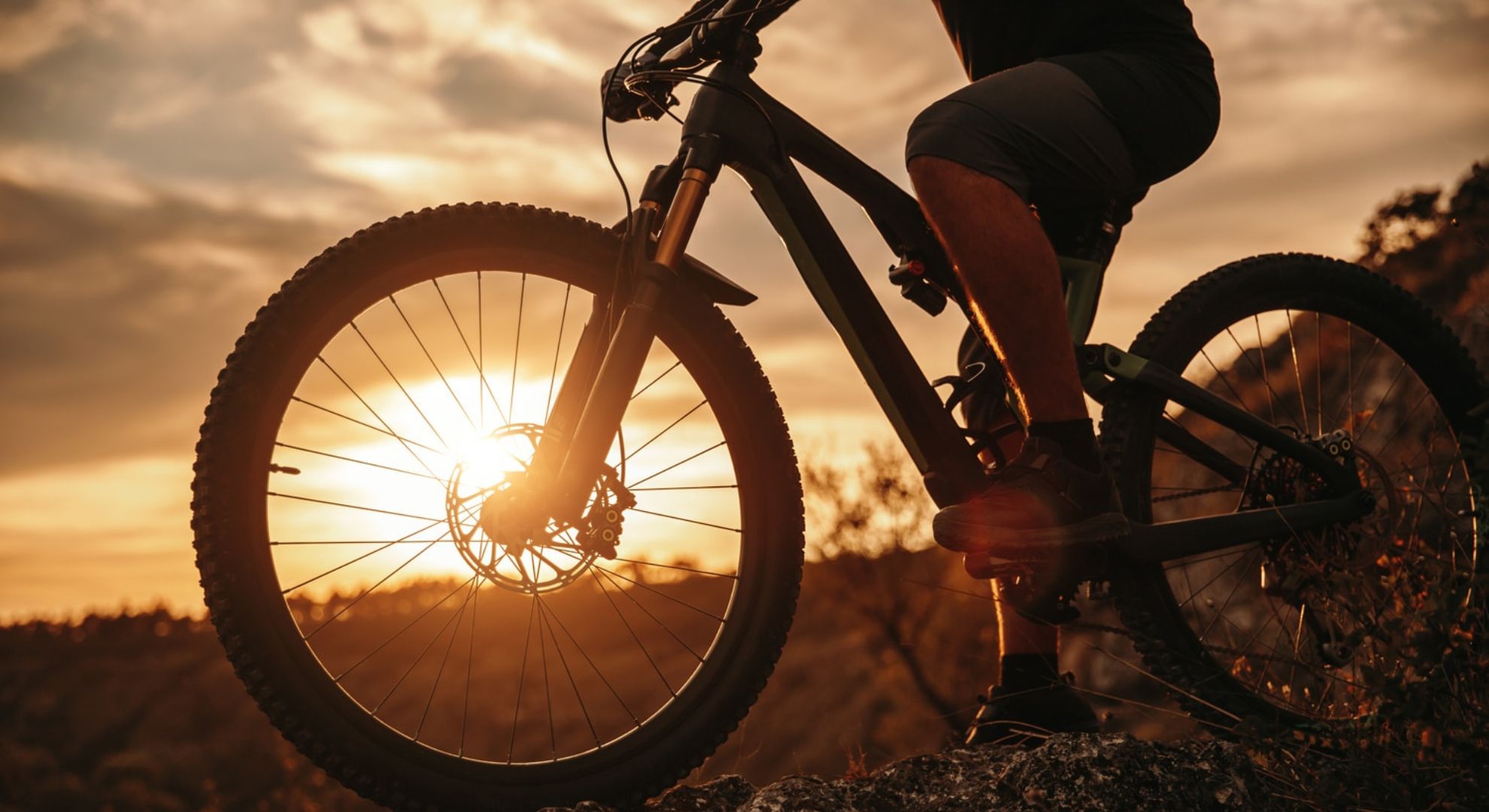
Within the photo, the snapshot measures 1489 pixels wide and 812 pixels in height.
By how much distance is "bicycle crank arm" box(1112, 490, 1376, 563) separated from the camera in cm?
254

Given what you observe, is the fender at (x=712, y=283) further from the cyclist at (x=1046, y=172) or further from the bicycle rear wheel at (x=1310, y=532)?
the bicycle rear wheel at (x=1310, y=532)

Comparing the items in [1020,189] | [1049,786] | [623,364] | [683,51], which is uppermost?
[683,51]

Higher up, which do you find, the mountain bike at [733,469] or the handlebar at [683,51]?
the handlebar at [683,51]

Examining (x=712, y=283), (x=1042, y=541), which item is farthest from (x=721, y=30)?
(x=1042, y=541)

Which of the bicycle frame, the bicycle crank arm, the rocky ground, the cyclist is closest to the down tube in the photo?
the bicycle frame

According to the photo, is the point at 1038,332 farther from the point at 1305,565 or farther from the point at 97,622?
the point at 97,622

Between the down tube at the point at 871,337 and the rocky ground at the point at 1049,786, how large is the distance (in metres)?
0.59

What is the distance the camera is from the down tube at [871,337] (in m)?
2.43

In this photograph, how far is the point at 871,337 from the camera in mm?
2469

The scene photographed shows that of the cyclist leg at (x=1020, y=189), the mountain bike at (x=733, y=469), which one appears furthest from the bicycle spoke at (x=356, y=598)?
the cyclist leg at (x=1020, y=189)

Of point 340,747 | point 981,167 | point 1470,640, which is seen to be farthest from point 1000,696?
point 340,747

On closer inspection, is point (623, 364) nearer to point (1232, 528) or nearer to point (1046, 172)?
point (1046, 172)

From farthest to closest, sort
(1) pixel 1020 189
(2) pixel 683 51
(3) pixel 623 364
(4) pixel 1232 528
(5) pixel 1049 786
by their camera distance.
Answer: (4) pixel 1232 528
(2) pixel 683 51
(1) pixel 1020 189
(3) pixel 623 364
(5) pixel 1049 786

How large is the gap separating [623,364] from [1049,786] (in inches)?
44.9
